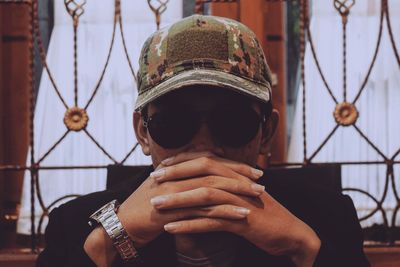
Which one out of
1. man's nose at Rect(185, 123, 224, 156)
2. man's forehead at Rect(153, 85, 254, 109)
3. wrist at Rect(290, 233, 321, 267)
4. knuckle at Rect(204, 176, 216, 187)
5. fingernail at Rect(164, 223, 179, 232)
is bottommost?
wrist at Rect(290, 233, 321, 267)

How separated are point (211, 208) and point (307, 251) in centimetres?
21

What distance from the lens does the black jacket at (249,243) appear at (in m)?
0.96

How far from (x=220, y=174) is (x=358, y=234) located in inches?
16.2

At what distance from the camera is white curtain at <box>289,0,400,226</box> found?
2.06 meters

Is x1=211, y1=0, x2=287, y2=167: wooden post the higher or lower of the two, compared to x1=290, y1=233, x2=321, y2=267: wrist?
higher

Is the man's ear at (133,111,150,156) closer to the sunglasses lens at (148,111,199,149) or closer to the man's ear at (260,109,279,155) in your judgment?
the sunglasses lens at (148,111,199,149)

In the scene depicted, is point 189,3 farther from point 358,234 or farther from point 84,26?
point 358,234

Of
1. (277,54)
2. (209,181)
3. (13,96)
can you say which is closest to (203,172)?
(209,181)

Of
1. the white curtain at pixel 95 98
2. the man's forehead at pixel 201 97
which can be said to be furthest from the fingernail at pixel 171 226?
the white curtain at pixel 95 98

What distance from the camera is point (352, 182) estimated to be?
208 centimetres

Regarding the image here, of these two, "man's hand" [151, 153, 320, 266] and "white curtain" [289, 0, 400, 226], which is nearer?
"man's hand" [151, 153, 320, 266]

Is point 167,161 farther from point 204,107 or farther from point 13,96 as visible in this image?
point 13,96

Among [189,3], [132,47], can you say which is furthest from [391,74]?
[132,47]

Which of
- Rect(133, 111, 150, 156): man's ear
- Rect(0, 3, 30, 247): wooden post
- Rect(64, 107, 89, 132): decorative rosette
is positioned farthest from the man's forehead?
Rect(0, 3, 30, 247): wooden post
